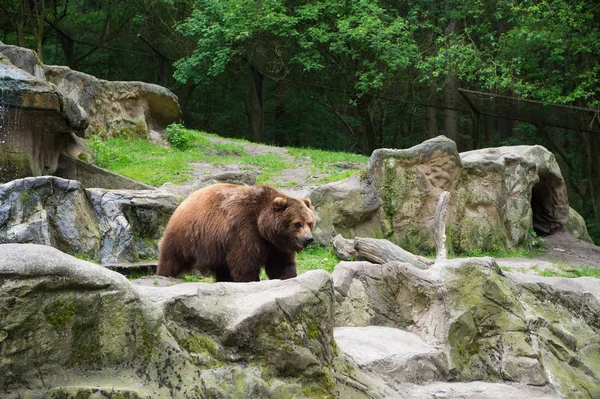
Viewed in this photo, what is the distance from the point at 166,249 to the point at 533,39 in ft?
49.0

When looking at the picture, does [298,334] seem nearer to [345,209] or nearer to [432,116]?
[345,209]

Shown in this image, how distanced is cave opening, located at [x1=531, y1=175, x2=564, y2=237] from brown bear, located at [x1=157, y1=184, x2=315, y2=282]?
1124 cm

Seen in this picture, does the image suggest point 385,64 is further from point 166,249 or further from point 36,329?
point 36,329

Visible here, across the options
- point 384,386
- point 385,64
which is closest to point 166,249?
point 384,386

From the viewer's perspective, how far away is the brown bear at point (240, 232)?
7258mm

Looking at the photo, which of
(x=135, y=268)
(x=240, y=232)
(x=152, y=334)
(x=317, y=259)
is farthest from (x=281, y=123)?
(x=152, y=334)

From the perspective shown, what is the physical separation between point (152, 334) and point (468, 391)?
322 centimetres

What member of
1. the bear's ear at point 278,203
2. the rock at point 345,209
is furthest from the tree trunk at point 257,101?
the bear's ear at point 278,203

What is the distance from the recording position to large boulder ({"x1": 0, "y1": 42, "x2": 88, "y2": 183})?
41.3 feet

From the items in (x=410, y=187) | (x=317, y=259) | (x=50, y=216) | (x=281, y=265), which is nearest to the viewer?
(x=281, y=265)

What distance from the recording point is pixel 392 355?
6645 mm

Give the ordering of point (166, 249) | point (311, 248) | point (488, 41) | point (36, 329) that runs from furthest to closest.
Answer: point (488, 41) → point (311, 248) → point (166, 249) → point (36, 329)

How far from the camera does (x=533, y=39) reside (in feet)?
64.8

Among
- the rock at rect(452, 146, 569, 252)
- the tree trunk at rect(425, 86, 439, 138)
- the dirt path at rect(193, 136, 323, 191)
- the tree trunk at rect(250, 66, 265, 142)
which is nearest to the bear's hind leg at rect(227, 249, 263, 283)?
the rock at rect(452, 146, 569, 252)
